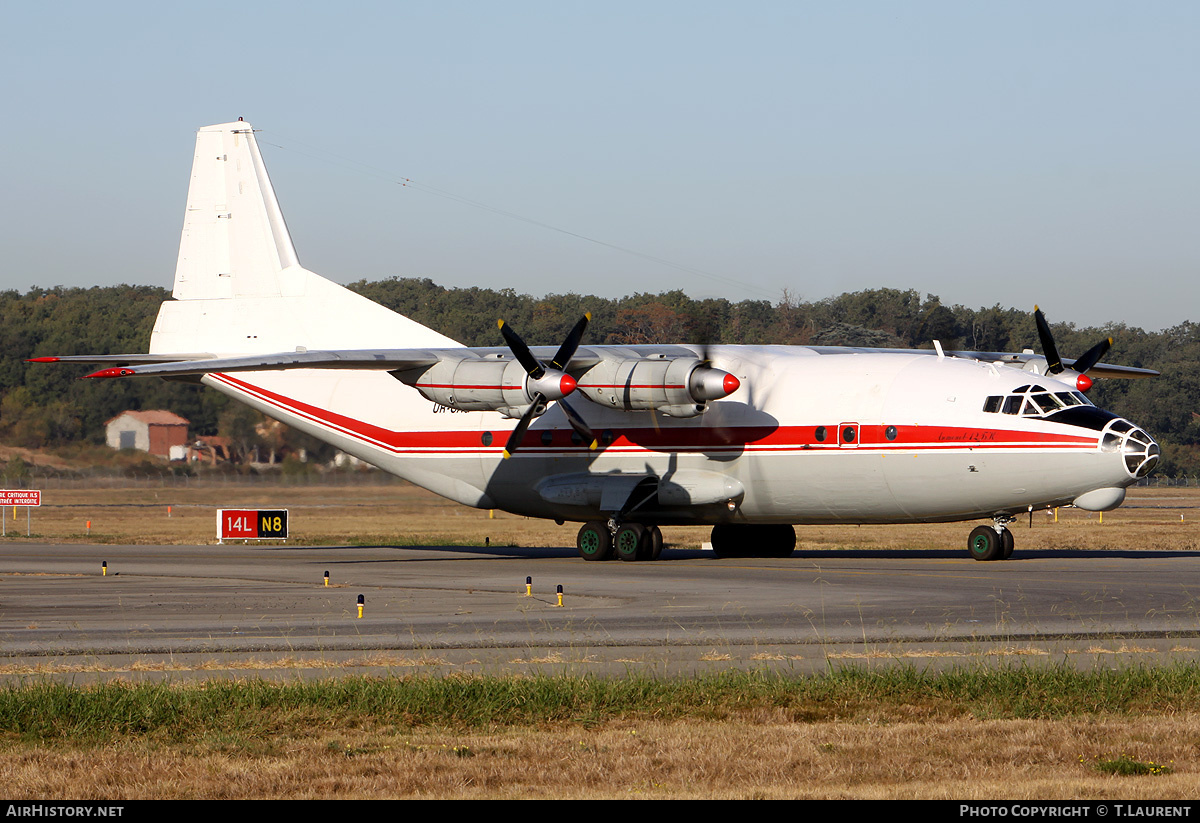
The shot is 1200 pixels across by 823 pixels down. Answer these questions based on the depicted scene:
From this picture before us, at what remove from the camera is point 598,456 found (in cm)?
3366

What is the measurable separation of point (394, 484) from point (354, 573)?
38.2 metres

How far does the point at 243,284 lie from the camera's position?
3872cm

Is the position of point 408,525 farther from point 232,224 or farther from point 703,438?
point 703,438

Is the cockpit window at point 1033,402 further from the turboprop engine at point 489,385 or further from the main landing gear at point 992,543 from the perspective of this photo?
the turboprop engine at point 489,385

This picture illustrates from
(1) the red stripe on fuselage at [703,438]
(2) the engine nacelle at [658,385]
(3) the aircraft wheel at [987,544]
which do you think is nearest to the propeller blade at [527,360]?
(2) the engine nacelle at [658,385]

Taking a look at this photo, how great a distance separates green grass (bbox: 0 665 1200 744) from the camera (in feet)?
36.8

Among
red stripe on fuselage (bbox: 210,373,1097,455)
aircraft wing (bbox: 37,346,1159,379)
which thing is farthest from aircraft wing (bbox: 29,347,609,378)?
red stripe on fuselage (bbox: 210,373,1097,455)

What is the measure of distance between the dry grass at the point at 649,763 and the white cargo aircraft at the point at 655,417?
17.8 metres

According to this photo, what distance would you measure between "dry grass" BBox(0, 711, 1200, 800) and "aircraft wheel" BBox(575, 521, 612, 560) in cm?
2122

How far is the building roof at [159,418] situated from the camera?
211ft

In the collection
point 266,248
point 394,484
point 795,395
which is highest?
point 266,248

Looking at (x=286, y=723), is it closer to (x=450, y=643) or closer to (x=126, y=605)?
(x=450, y=643)

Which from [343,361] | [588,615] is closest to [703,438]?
[343,361]
